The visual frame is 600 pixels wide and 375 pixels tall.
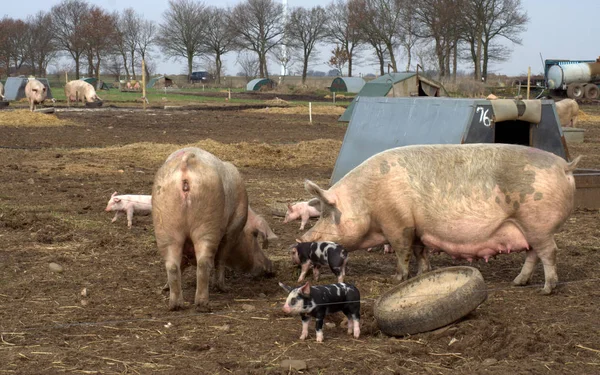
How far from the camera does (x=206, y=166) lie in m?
6.56

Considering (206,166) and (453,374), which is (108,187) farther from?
(453,374)

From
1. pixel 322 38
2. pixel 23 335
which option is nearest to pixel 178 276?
pixel 23 335

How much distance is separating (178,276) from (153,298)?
23.8 inches

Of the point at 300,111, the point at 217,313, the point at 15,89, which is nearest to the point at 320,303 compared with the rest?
the point at 217,313

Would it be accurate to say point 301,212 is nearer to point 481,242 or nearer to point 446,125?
point 446,125

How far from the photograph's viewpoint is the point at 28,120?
86.0 feet

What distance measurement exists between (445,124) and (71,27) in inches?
3479

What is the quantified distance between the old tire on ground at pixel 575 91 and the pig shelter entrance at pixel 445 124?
1481 inches

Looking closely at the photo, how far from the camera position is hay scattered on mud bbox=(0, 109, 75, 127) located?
25.7 metres

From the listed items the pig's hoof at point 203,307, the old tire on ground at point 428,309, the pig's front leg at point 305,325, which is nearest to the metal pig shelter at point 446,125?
the old tire on ground at point 428,309

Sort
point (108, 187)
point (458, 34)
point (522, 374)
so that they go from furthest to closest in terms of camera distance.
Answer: point (458, 34), point (108, 187), point (522, 374)

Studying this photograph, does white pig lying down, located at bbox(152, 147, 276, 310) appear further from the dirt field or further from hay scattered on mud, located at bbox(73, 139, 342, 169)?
hay scattered on mud, located at bbox(73, 139, 342, 169)

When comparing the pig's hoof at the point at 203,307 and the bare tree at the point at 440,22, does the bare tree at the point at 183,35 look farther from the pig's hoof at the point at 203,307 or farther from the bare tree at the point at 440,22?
the pig's hoof at the point at 203,307

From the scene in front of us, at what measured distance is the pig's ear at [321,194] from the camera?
299 inches
